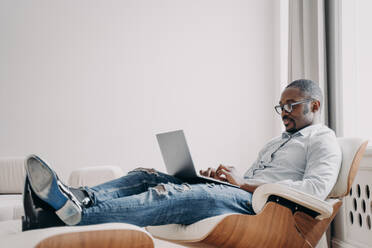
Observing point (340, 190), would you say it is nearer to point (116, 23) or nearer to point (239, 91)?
point (239, 91)

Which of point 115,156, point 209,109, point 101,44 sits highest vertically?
point 101,44

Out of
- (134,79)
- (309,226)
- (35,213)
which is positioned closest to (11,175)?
(134,79)

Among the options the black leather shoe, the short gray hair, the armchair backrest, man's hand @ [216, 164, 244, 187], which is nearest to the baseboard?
the armchair backrest

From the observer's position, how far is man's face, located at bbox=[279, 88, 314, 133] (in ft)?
6.64

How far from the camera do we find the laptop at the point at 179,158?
1707 millimetres

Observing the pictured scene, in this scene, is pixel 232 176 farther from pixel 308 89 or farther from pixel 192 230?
pixel 308 89

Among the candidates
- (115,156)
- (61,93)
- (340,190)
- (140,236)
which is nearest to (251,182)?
(340,190)

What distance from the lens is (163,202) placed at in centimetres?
147

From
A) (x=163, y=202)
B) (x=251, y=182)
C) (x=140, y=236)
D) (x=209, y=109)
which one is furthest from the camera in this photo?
(x=209, y=109)

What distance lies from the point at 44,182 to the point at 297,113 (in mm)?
1285

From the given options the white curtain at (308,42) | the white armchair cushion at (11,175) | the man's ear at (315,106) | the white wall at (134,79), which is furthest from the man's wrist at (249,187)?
the white armchair cushion at (11,175)

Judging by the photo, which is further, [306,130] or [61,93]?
[61,93]

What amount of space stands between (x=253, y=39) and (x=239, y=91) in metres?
0.54

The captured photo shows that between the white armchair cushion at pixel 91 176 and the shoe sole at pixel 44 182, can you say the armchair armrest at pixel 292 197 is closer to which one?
the shoe sole at pixel 44 182
